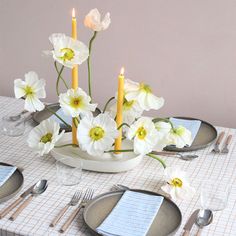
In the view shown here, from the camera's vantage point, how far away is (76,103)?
64.5 inches

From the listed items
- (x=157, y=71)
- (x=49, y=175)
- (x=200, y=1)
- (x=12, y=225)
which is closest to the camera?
(x=12, y=225)

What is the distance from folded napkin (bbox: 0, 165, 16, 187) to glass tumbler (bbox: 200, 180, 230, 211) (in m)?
0.56

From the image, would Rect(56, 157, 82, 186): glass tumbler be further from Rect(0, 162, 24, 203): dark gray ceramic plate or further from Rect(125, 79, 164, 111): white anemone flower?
Rect(125, 79, 164, 111): white anemone flower

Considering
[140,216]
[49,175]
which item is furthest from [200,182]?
[49,175]

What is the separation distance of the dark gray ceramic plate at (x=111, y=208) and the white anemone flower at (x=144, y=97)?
0.25 metres

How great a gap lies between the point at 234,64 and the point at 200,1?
1.05 feet

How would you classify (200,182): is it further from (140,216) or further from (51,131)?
(51,131)

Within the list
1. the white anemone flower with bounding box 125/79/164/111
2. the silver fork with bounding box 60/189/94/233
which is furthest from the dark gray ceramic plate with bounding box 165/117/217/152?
the silver fork with bounding box 60/189/94/233

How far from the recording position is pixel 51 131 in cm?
168

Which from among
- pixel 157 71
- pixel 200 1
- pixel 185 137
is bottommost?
pixel 157 71

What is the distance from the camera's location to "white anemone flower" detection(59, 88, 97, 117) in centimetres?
161

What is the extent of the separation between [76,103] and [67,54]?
0.14m

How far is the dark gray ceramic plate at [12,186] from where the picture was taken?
156cm

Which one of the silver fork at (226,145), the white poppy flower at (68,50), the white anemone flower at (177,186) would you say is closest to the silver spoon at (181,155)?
the silver fork at (226,145)
